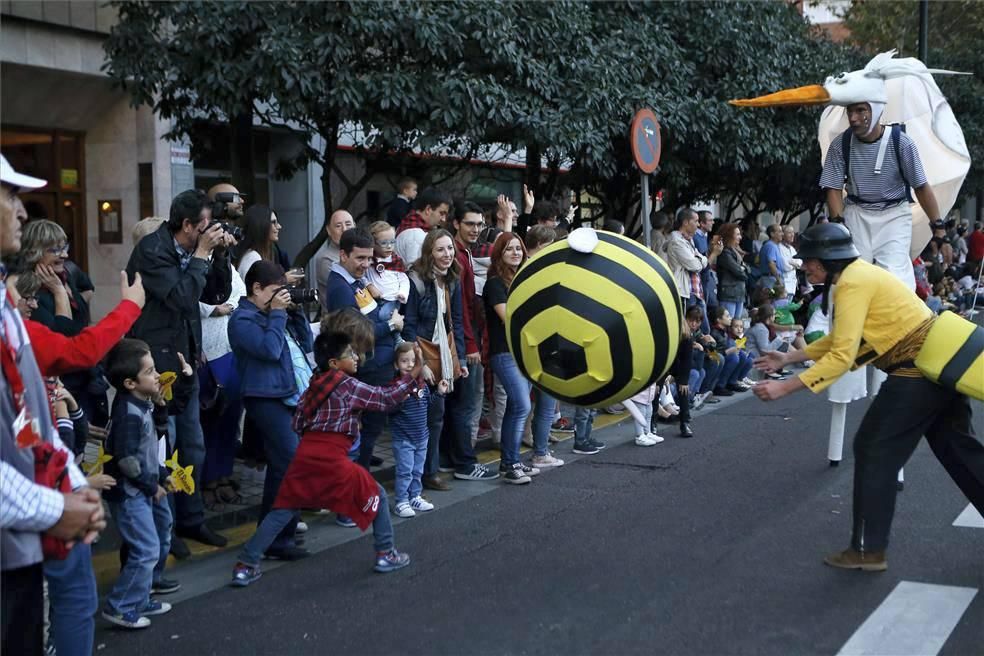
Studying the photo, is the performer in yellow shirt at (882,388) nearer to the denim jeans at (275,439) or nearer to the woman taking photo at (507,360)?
the woman taking photo at (507,360)

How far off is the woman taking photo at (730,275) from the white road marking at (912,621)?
8.41 m

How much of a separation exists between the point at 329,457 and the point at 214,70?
192 inches

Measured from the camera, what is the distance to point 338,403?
221 inches

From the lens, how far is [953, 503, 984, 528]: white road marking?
20.7ft

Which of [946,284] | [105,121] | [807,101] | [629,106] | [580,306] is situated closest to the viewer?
[580,306]

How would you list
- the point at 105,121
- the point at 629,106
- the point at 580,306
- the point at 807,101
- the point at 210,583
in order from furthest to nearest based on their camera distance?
1. the point at 105,121
2. the point at 629,106
3. the point at 807,101
4. the point at 210,583
5. the point at 580,306

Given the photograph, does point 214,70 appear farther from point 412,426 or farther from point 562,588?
point 562,588

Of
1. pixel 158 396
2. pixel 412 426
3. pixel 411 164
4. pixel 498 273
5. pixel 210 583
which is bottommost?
pixel 210 583

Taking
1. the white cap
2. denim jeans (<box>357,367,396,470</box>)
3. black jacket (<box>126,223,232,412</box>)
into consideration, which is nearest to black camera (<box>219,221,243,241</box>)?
black jacket (<box>126,223,232,412</box>)

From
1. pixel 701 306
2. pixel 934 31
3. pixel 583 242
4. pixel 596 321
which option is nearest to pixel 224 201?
pixel 583 242

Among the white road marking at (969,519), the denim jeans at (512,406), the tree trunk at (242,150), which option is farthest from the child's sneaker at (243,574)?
the tree trunk at (242,150)

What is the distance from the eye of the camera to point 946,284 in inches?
789

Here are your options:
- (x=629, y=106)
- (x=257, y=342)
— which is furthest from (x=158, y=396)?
(x=629, y=106)

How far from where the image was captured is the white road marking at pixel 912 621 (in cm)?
454
